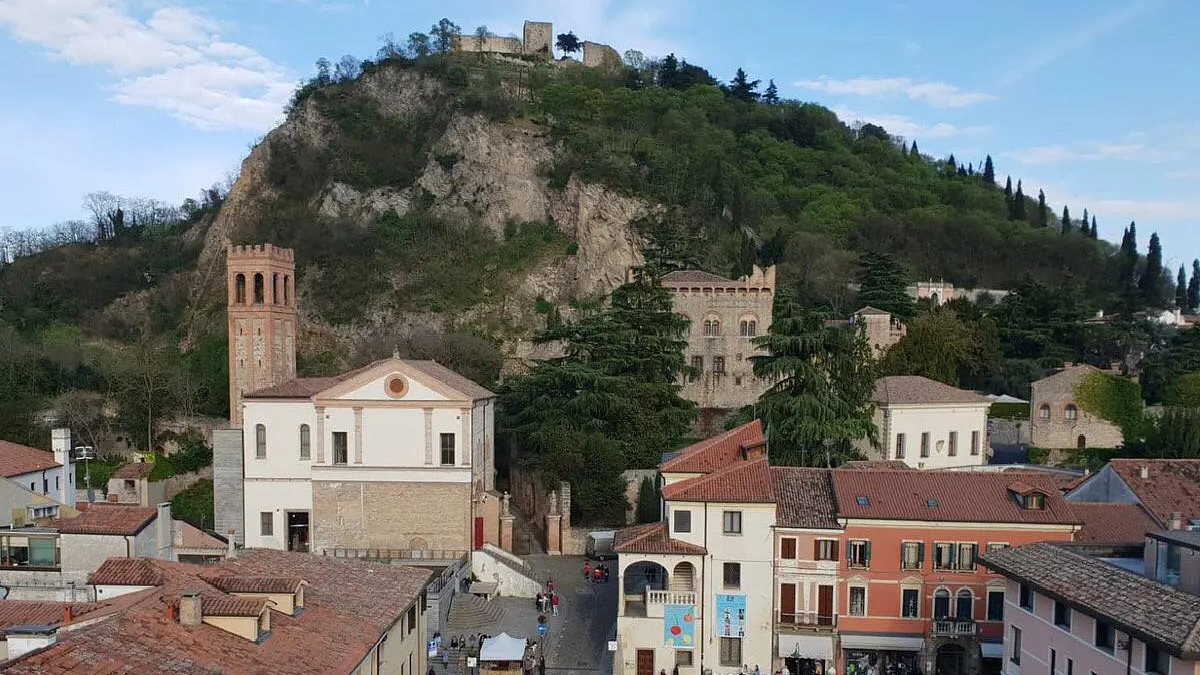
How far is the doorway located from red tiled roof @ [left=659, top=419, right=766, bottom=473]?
53.6ft

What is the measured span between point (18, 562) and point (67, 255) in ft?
216

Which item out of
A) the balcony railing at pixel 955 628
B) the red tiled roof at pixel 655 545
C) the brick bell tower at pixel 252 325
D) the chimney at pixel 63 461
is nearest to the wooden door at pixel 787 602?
the red tiled roof at pixel 655 545

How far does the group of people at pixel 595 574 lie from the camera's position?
34.7m

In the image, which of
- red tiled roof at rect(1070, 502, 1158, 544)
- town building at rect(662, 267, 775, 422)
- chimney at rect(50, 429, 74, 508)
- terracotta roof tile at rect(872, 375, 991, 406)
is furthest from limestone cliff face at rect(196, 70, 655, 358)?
red tiled roof at rect(1070, 502, 1158, 544)

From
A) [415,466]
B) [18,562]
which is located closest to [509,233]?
[415,466]

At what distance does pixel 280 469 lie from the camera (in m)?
36.0

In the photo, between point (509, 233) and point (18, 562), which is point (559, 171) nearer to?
point (509, 233)

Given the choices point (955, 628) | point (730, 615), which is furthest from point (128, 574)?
point (955, 628)

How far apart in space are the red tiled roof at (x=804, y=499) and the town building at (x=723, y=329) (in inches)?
1065

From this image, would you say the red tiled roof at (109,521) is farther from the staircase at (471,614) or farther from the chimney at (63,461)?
the chimney at (63,461)

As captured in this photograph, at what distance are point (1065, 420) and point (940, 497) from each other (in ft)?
91.0

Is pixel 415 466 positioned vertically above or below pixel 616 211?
below

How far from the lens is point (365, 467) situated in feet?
116

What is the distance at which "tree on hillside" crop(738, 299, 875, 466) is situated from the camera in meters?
34.9
